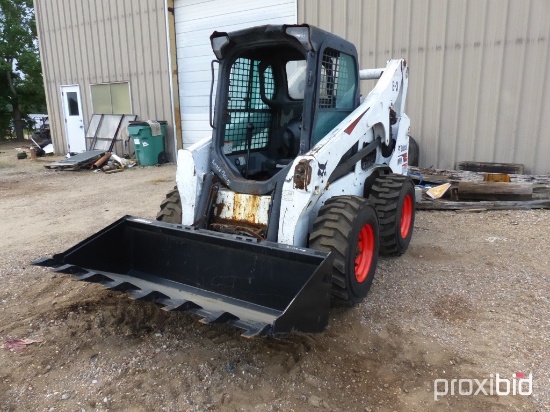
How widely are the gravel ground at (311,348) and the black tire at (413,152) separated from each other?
14.4 ft

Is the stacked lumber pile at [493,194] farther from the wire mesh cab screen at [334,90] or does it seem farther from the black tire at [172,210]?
the black tire at [172,210]

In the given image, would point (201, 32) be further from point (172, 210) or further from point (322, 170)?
point (322, 170)

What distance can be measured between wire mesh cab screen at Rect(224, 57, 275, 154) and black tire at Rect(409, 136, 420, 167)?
208 inches

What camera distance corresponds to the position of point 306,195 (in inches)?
132

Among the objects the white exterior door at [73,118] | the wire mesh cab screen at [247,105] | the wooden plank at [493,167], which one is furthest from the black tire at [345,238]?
the white exterior door at [73,118]

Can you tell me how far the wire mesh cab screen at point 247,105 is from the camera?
13.7ft

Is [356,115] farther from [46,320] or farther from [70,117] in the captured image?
[70,117]

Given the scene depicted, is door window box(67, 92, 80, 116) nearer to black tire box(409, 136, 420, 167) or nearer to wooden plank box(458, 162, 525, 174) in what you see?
black tire box(409, 136, 420, 167)

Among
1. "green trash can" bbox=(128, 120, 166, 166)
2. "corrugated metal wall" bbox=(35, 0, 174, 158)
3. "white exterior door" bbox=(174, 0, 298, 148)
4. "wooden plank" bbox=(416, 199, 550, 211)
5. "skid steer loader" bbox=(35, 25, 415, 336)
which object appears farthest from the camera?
"corrugated metal wall" bbox=(35, 0, 174, 158)

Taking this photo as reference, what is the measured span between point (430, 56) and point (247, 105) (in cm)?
592

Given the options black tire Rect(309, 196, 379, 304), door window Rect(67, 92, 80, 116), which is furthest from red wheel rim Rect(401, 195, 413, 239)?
door window Rect(67, 92, 80, 116)

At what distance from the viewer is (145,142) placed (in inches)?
480

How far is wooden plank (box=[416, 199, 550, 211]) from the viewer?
6449 millimetres

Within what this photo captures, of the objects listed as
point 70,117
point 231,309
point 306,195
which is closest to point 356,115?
point 306,195
